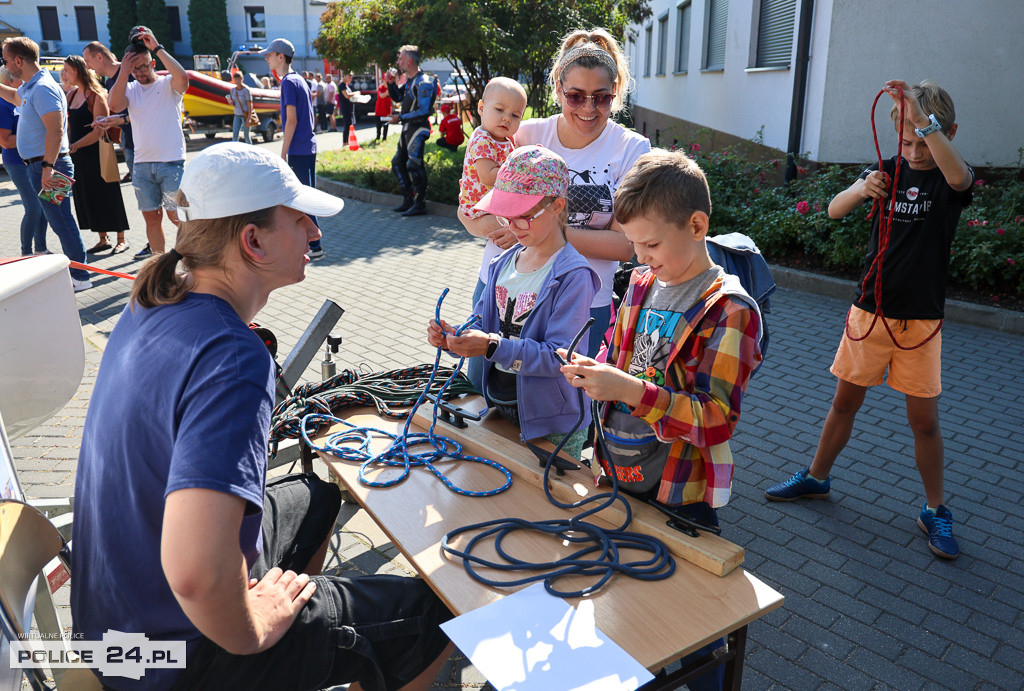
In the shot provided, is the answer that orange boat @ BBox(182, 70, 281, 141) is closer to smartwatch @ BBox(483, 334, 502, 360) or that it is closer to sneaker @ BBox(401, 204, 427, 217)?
sneaker @ BBox(401, 204, 427, 217)

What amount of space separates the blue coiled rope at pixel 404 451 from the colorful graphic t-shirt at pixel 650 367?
14.2 inches

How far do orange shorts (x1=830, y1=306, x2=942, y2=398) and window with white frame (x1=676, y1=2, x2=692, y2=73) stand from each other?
15.4 meters

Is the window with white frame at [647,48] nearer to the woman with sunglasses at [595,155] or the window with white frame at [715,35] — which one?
the window with white frame at [715,35]

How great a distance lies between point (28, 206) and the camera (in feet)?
24.0

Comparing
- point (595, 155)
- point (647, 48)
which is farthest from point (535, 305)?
point (647, 48)

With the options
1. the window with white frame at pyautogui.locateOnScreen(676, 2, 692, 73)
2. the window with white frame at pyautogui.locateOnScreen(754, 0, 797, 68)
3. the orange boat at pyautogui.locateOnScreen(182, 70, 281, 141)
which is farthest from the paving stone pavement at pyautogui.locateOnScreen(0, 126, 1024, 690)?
the orange boat at pyautogui.locateOnScreen(182, 70, 281, 141)

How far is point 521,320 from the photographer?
2.63 m

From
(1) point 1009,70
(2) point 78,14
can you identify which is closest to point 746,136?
(1) point 1009,70

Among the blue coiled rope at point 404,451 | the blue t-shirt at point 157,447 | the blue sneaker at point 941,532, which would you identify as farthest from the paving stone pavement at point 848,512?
the blue t-shirt at point 157,447

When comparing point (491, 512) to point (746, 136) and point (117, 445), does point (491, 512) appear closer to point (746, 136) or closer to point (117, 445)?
point (117, 445)

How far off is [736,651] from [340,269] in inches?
285

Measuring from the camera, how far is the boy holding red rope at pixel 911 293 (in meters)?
3.13

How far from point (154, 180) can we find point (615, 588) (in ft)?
23.3

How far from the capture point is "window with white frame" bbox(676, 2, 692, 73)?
57.3 feet
